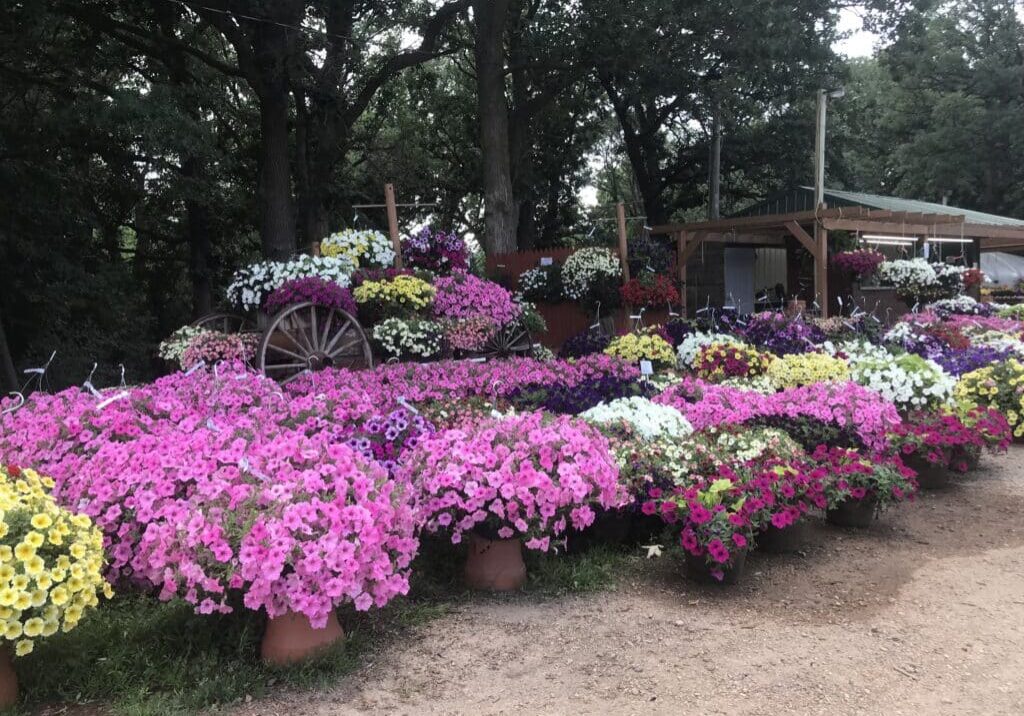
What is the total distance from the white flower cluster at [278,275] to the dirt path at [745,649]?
5641mm

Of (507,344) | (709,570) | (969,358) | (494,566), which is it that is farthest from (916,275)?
(494,566)

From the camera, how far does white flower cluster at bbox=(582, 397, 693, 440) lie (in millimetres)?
5020

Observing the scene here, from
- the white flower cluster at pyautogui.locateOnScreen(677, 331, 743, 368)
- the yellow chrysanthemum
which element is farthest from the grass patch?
the white flower cluster at pyautogui.locateOnScreen(677, 331, 743, 368)

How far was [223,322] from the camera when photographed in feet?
35.7

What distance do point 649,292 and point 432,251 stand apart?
4301mm

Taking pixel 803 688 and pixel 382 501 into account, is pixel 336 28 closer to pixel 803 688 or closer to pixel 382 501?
pixel 382 501

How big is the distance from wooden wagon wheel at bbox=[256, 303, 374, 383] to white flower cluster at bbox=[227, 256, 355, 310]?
0.57 m

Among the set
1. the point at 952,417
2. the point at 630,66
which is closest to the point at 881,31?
the point at 630,66

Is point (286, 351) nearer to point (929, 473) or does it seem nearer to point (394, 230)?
point (394, 230)

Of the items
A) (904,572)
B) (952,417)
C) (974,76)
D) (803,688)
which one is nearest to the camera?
(803,688)

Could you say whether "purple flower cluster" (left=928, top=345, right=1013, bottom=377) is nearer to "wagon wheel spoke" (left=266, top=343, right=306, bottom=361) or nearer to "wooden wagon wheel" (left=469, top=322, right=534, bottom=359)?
"wooden wagon wheel" (left=469, top=322, right=534, bottom=359)

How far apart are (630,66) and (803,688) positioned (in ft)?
45.5

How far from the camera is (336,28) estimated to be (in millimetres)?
12930

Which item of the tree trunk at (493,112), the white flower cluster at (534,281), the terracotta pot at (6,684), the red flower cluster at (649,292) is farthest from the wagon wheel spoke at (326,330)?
the tree trunk at (493,112)
